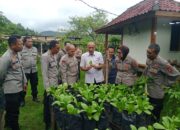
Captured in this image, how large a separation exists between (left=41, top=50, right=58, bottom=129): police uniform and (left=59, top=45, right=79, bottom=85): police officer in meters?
0.14

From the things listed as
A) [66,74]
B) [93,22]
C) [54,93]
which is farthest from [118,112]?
[93,22]

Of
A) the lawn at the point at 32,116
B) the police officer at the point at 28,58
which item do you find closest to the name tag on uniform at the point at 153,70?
the lawn at the point at 32,116

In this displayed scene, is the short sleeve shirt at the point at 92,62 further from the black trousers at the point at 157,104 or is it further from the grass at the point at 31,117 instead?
the black trousers at the point at 157,104

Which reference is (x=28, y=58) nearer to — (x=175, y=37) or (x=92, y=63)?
(x=92, y=63)

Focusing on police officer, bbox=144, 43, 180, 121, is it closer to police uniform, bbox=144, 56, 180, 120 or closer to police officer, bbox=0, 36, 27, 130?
police uniform, bbox=144, 56, 180, 120

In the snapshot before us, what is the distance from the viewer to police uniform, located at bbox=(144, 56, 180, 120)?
14.8ft

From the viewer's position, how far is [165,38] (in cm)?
934

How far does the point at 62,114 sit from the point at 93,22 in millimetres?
33394

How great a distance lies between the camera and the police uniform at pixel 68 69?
5.77 m

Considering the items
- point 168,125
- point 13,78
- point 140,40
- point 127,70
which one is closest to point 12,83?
point 13,78

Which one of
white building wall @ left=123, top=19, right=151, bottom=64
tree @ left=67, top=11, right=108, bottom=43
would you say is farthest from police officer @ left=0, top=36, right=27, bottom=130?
tree @ left=67, top=11, right=108, bottom=43

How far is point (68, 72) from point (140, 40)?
16.3ft

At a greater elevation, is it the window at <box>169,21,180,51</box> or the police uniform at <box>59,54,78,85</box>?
the window at <box>169,21,180,51</box>

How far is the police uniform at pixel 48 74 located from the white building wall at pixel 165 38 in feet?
14.8
